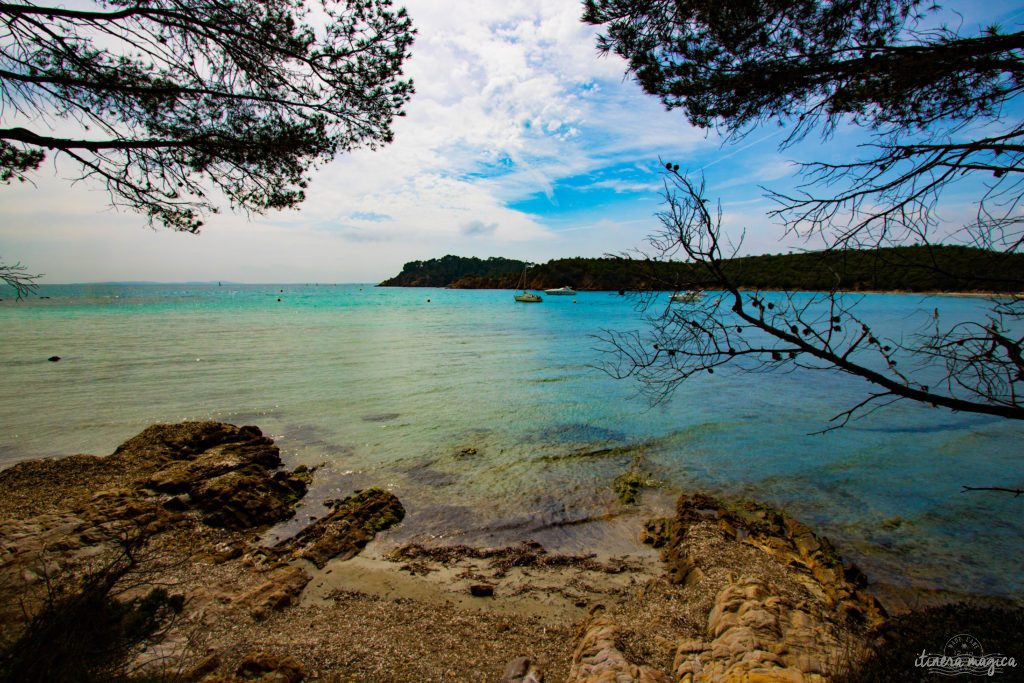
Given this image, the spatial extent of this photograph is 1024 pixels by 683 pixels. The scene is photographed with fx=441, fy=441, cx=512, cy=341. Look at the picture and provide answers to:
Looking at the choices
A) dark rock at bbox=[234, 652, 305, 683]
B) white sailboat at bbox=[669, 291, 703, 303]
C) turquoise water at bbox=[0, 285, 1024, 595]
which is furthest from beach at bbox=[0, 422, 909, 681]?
white sailboat at bbox=[669, 291, 703, 303]

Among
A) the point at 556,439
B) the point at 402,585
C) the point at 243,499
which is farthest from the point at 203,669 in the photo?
the point at 556,439

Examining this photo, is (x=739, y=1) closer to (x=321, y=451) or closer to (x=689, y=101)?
(x=689, y=101)

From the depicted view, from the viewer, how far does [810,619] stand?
11.7 ft

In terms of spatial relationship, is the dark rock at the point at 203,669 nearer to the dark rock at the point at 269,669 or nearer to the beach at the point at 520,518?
the beach at the point at 520,518

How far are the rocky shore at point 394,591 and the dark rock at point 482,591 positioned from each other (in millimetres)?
53

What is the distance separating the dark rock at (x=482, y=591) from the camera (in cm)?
446

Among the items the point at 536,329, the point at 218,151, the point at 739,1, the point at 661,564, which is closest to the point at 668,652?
the point at 661,564

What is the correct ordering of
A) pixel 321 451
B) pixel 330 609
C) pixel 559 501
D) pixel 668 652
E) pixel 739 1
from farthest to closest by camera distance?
pixel 321 451 < pixel 559 501 < pixel 330 609 < pixel 739 1 < pixel 668 652

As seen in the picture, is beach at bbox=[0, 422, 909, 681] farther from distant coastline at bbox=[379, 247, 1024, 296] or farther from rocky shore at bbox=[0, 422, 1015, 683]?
distant coastline at bbox=[379, 247, 1024, 296]

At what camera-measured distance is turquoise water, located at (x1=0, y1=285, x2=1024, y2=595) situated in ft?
19.4

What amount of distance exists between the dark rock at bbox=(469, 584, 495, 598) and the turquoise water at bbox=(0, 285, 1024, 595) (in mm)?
1119

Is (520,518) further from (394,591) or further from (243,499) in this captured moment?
(243,499)

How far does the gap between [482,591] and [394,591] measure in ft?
2.96

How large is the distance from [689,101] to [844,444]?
8.56 meters
